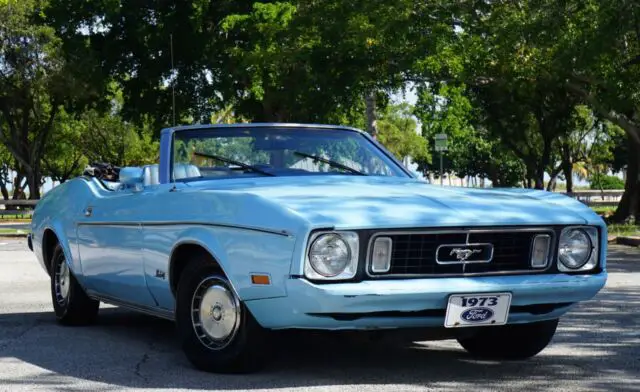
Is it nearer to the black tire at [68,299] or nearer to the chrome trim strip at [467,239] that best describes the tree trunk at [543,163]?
the black tire at [68,299]

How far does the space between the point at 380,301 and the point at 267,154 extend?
2.00 metres

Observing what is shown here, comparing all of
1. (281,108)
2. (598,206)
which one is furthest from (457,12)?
(598,206)

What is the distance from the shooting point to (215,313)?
238 inches

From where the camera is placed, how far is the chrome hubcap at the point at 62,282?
27.8 ft

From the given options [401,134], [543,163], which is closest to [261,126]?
[543,163]

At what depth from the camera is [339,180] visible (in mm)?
6883

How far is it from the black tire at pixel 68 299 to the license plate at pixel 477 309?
3612mm

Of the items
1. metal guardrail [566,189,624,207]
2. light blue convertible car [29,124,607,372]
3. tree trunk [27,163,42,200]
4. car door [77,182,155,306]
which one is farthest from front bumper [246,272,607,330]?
metal guardrail [566,189,624,207]

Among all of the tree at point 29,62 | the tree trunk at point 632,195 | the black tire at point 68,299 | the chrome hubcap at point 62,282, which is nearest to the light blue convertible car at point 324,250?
the black tire at point 68,299

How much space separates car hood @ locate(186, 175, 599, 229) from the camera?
5.55m

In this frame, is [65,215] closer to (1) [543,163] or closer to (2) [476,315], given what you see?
(2) [476,315]

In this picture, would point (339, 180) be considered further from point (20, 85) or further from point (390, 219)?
point (20, 85)

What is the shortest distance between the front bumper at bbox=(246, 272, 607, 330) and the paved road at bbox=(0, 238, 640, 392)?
36cm

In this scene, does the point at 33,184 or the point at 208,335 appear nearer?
the point at 208,335
